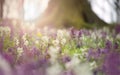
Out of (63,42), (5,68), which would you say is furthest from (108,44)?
(5,68)

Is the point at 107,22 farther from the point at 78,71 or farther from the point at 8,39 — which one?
the point at 78,71

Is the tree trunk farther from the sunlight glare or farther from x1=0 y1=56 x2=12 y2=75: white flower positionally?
x1=0 y1=56 x2=12 y2=75: white flower

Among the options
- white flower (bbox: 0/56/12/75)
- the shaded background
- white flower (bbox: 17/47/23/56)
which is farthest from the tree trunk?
white flower (bbox: 0/56/12/75)

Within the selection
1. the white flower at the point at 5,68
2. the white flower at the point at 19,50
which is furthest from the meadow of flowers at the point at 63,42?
the white flower at the point at 5,68

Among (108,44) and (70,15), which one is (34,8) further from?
(108,44)

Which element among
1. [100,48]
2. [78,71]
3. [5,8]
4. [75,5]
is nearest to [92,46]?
[100,48]

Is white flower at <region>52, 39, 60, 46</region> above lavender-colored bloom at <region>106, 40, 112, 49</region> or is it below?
above

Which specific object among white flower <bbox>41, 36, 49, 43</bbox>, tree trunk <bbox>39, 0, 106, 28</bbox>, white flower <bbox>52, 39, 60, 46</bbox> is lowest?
white flower <bbox>52, 39, 60, 46</bbox>

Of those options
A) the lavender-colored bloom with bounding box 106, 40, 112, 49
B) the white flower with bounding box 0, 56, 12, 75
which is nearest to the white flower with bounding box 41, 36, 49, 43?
the lavender-colored bloom with bounding box 106, 40, 112, 49

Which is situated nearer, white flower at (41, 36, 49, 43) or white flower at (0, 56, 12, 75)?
white flower at (0, 56, 12, 75)

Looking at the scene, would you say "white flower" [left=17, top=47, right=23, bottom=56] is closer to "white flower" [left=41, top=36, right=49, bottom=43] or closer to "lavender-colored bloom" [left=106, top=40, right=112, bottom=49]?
"white flower" [left=41, top=36, right=49, bottom=43]
